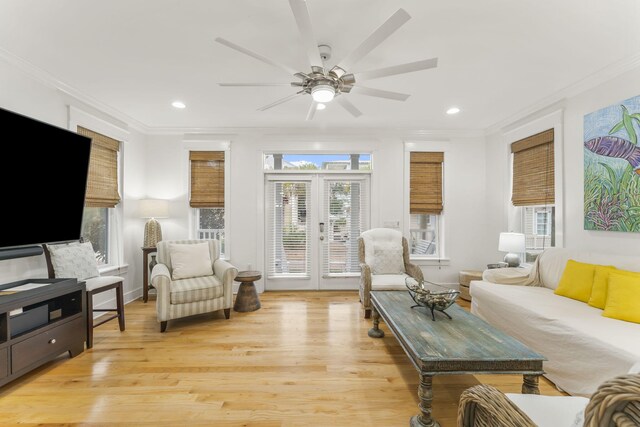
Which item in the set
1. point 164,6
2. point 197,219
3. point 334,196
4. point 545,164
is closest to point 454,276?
point 545,164

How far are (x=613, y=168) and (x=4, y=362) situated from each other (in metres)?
5.18

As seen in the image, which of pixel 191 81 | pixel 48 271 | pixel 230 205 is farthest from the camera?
pixel 230 205

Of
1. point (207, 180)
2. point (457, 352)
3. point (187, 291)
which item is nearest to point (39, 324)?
point (187, 291)

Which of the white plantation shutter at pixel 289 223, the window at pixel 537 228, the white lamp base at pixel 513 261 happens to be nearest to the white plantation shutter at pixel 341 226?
the white plantation shutter at pixel 289 223

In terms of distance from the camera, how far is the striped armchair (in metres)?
2.93

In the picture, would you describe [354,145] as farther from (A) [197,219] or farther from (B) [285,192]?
(A) [197,219]

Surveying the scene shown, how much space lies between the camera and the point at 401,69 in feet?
6.46

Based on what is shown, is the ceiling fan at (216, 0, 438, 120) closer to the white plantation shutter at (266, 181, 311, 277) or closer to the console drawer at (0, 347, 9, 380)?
the white plantation shutter at (266, 181, 311, 277)

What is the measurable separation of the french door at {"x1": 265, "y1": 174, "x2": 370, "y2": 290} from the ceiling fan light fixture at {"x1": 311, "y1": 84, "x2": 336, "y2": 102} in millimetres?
2304

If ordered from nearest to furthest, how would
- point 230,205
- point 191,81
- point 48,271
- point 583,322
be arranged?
point 583,322, point 48,271, point 191,81, point 230,205

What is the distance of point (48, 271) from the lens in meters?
2.65

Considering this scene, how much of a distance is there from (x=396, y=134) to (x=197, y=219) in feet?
11.5

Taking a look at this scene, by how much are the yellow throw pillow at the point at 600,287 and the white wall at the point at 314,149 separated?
2.21 meters

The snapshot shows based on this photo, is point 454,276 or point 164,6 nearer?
point 164,6
